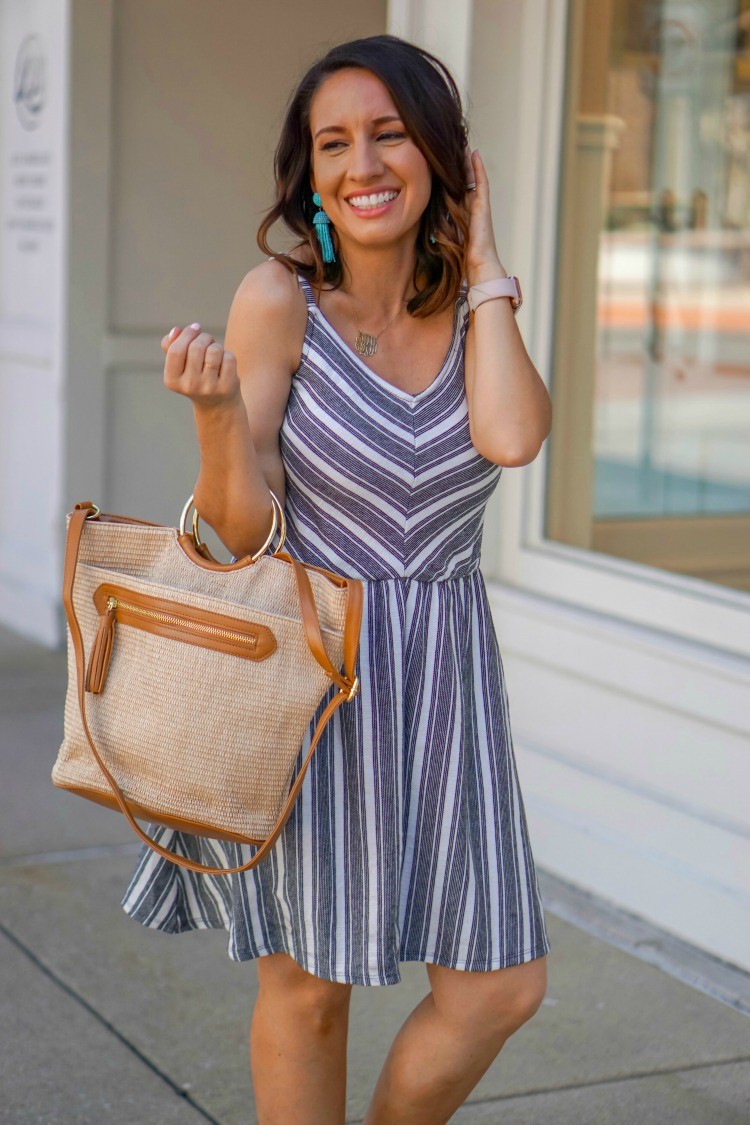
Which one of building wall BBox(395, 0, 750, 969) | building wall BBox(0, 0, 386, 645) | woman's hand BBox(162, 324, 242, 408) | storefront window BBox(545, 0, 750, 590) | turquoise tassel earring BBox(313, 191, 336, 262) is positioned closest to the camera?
woman's hand BBox(162, 324, 242, 408)

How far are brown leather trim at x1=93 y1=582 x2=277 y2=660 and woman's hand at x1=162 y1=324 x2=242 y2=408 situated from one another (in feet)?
0.91

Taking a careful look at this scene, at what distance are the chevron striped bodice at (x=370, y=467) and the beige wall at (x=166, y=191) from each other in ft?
14.5

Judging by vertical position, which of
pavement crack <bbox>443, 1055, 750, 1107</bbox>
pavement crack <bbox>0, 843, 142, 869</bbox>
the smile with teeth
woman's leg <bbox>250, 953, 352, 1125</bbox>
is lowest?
pavement crack <bbox>443, 1055, 750, 1107</bbox>

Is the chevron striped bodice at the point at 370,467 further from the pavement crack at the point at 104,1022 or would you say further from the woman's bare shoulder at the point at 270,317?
the pavement crack at the point at 104,1022

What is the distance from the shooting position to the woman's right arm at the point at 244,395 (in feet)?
6.70

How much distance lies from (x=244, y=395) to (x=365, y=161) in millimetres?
385

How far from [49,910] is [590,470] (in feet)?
6.79

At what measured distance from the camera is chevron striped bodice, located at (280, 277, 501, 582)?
2.24 meters

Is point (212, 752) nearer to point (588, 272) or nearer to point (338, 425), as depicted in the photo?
point (338, 425)

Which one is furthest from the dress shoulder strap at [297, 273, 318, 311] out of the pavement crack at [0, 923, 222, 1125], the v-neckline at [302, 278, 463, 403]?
the pavement crack at [0, 923, 222, 1125]

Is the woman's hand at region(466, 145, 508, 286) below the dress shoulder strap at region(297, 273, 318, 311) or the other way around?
the other way around

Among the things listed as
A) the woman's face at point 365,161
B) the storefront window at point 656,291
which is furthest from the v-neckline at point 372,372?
the storefront window at point 656,291

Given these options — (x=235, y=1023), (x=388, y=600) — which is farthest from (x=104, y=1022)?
(x=388, y=600)

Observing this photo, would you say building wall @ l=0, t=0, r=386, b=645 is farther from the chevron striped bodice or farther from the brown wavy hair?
the chevron striped bodice
